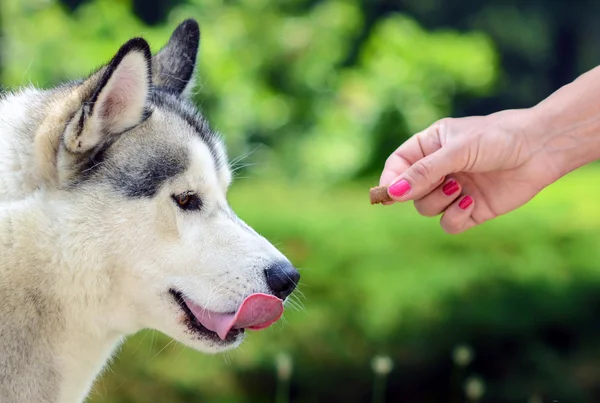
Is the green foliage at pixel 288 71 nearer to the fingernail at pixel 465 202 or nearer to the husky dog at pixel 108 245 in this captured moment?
the fingernail at pixel 465 202

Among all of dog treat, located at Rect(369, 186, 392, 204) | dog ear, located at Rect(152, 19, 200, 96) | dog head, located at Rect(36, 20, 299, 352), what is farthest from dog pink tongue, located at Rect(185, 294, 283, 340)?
dog ear, located at Rect(152, 19, 200, 96)

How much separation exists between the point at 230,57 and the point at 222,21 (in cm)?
66

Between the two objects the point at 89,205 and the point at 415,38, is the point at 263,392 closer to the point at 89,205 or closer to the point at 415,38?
the point at 89,205

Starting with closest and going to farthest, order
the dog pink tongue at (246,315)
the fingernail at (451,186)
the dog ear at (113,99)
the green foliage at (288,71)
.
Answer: the dog ear at (113,99) < the dog pink tongue at (246,315) < the fingernail at (451,186) < the green foliage at (288,71)

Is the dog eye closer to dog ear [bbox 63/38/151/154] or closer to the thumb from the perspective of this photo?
dog ear [bbox 63/38/151/154]

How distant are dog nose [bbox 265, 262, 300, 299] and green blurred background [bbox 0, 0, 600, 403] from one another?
24.2 inches

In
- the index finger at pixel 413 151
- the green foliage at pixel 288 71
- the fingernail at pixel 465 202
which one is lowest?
the green foliage at pixel 288 71

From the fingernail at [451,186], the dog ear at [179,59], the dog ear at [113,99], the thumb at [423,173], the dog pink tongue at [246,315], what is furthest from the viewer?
the dog ear at [179,59]

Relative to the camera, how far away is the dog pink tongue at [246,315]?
9.56ft

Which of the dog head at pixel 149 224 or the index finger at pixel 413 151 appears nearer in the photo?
the dog head at pixel 149 224

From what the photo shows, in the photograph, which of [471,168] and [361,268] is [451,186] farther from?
[361,268]

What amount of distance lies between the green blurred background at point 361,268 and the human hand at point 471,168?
2.12 feet

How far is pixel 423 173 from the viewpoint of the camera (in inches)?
123

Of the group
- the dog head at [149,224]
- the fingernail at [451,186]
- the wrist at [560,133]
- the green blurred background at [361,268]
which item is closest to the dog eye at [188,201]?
the dog head at [149,224]
